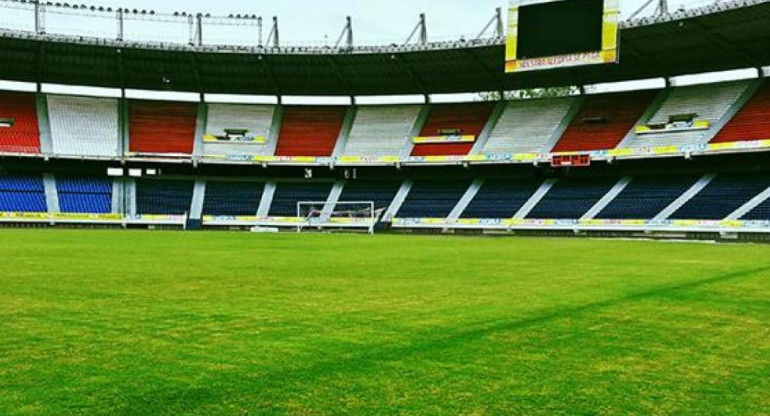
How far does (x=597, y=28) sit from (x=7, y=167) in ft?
145

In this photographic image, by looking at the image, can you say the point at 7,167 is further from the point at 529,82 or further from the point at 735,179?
the point at 735,179

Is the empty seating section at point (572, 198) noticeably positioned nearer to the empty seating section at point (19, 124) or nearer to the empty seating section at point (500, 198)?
the empty seating section at point (500, 198)

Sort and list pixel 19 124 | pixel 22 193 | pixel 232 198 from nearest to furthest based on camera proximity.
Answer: pixel 22 193 → pixel 19 124 → pixel 232 198

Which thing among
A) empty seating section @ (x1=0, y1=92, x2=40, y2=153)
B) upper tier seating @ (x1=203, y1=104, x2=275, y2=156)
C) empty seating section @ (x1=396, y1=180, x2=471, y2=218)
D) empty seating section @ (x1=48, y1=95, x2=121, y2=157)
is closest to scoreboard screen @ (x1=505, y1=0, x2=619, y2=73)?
empty seating section @ (x1=396, y1=180, x2=471, y2=218)

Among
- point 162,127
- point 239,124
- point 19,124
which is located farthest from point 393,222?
point 19,124

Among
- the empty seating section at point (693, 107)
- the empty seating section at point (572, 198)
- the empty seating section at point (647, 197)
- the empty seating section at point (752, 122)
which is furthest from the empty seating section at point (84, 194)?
the empty seating section at point (752, 122)

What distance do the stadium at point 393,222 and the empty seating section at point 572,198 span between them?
0.23 m

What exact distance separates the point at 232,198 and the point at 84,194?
1119 centimetres

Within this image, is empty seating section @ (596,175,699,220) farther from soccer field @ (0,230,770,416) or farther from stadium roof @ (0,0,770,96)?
soccer field @ (0,230,770,416)

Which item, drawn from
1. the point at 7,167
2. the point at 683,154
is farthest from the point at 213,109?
the point at 683,154

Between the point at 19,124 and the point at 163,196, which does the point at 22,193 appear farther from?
the point at 163,196

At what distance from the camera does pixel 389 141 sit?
2216 inches

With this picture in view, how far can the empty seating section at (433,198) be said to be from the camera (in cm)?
5197

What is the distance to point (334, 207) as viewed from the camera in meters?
54.5
